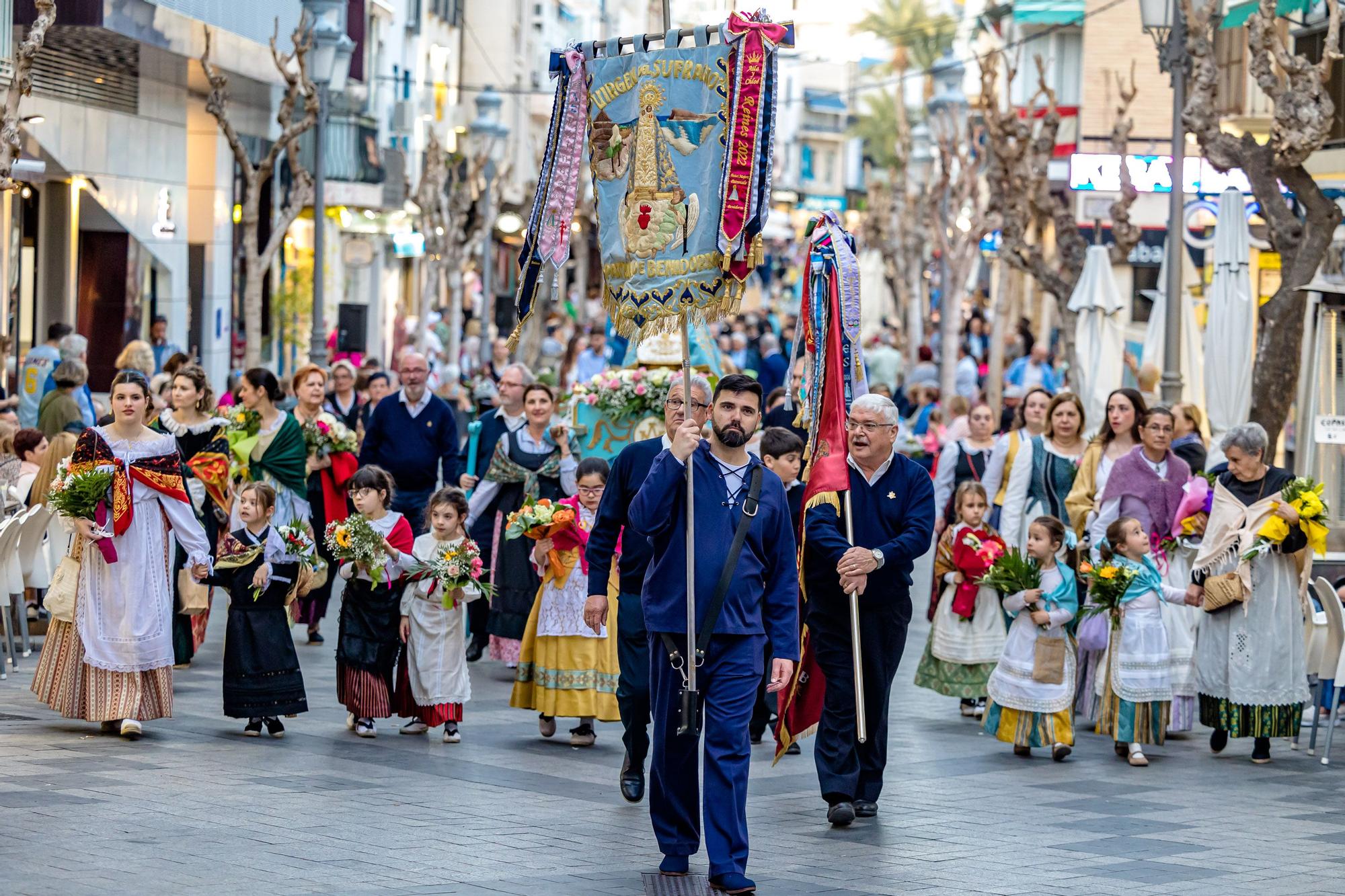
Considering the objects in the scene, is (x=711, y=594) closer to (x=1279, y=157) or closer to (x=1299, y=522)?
(x=1299, y=522)

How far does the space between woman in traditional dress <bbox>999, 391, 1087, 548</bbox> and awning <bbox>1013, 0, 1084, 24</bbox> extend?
39149 millimetres

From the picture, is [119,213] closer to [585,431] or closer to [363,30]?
[363,30]

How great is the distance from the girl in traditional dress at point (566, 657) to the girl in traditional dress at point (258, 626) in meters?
1.24

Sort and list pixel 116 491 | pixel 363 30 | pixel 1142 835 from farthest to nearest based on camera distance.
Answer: pixel 363 30 → pixel 116 491 → pixel 1142 835

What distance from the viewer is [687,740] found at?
8453mm

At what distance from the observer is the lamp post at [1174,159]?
19250 mm

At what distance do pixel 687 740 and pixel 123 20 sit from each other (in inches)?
737

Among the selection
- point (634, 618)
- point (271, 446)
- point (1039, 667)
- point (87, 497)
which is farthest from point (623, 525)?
point (271, 446)

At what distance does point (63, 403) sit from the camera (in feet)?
57.4

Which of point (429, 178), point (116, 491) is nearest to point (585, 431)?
point (116, 491)

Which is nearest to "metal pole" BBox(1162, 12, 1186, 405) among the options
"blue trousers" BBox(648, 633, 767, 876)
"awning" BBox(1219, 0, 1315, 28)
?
"awning" BBox(1219, 0, 1315, 28)

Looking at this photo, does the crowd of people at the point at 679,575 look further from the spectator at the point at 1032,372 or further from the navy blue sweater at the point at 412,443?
the spectator at the point at 1032,372

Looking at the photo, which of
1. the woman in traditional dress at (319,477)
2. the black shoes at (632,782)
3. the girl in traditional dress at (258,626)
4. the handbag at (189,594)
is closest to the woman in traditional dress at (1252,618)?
the black shoes at (632,782)

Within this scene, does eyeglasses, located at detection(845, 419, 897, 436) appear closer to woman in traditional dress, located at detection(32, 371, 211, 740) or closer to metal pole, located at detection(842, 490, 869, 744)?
metal pole, located at detection(842, 490, 869, 744)
